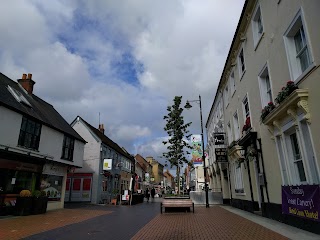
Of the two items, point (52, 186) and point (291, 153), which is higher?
point (291, 153)

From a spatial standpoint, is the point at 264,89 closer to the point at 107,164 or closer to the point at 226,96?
the point at 226,96

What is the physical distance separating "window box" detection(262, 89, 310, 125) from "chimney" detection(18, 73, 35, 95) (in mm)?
19498

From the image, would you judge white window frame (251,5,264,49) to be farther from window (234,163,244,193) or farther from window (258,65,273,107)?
window (234,163,244,193)

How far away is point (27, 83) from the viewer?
2119cm

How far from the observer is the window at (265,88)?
38.1ft

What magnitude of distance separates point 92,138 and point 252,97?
69.6ft

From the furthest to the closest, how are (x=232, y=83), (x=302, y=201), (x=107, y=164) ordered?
(x=107, y=164) → (x=232, y=83) → (x=302, y=201)

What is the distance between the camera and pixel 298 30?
337 inches

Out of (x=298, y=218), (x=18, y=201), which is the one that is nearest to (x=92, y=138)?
(x=18, y=201)

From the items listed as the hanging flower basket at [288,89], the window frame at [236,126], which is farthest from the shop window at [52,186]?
the hanging flower basket at [288,89]

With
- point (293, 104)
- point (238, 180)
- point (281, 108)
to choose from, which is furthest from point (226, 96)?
point (293, 104)

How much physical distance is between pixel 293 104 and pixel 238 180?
10.9m

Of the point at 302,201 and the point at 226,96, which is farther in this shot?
the point at 226,96

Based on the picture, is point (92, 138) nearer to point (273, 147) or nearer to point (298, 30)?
point (273, 147)
